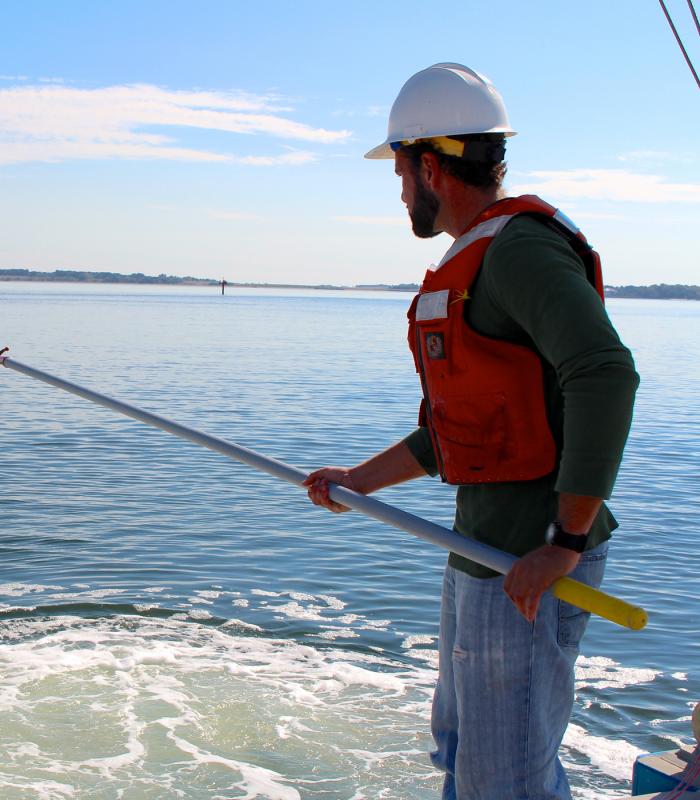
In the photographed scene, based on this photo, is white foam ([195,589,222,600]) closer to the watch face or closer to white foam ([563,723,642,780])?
white foam ([563,723,642,780])

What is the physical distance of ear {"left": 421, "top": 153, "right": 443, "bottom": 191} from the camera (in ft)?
8.42

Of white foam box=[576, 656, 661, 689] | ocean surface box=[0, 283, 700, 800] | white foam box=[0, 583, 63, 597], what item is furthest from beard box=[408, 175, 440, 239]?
white foam box=[0, 583, 63, 597]

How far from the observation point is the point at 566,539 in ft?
7.15

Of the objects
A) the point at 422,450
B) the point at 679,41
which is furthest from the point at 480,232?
the point at 679,41

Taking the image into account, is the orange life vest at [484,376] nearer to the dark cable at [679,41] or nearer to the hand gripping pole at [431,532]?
the hand gripping pole at [431,532]

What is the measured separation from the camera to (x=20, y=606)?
7211mm

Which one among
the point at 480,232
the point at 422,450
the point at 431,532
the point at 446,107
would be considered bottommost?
the point at 431,532

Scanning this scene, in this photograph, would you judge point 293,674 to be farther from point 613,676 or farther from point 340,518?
point 340,518

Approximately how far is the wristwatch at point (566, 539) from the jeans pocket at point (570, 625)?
0.26 m

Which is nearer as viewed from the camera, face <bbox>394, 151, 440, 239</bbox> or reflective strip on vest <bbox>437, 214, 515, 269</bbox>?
reflective strip on vest <bbox>437, 214, 515, 269</bbox>

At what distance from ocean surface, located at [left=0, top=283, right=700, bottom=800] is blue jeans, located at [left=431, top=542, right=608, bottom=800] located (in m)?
2.27

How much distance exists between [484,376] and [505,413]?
0.10 m

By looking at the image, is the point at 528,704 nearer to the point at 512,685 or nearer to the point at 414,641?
the point at 512,685

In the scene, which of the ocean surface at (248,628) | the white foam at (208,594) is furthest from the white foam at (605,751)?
the white foam at (208,594)
